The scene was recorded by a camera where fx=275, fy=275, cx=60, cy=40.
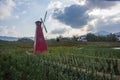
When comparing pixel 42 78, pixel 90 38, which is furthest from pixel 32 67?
pixel 90 38

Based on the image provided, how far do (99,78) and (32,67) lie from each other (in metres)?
2.72

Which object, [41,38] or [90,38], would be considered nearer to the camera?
[41,38]

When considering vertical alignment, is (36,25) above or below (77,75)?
above

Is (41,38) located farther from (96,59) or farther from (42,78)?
(42,78)

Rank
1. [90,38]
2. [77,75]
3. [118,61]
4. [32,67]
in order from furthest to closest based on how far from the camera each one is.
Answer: [90,38]
[118,61]
[77,75]
[32,67]

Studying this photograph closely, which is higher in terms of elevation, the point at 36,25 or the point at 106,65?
the point at 36,25

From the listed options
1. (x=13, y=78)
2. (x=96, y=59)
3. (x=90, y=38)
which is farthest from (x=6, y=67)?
(x=90, y=38)

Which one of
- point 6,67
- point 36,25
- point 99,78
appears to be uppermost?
point 36,25

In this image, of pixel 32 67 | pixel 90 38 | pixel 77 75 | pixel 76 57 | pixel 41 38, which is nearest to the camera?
pixel 32 67

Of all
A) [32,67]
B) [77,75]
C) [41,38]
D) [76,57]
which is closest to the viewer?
[32,67]

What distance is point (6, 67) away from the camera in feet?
30.9

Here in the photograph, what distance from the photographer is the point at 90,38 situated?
89.3 metres

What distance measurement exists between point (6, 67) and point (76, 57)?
7664mm

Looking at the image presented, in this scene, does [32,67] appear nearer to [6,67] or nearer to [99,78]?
[6,67]
